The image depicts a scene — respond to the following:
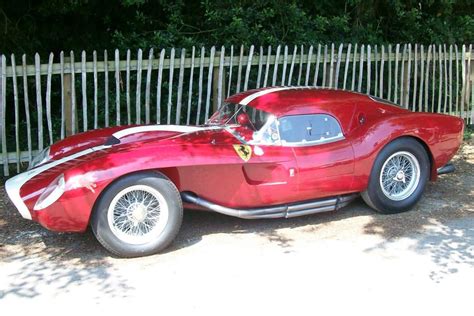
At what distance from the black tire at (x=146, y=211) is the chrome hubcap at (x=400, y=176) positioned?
2.20 meters

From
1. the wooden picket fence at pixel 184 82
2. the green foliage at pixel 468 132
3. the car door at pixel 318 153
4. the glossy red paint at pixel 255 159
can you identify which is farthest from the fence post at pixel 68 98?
the green foliage at pixel 468 132

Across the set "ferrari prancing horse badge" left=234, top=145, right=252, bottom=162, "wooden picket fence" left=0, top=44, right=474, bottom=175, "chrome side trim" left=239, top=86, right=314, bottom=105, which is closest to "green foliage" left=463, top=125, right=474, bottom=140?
"wooden picket fence" left=0, top=44, right=474, bottom=175

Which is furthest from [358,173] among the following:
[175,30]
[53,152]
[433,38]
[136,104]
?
[433,38]

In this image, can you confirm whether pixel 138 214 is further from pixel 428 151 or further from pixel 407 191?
pixel 428 151

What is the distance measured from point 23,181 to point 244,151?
194cm

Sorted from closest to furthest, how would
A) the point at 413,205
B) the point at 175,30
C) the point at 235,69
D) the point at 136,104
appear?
the point at 413,205 < the point at 136,104 < the point at 235,69 < the point at 175,30

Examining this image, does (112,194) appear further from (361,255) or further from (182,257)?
(361,255)

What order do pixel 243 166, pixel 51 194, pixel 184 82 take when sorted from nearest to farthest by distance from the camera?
pixel 51 194
pixel 243 166
pixel 184 82

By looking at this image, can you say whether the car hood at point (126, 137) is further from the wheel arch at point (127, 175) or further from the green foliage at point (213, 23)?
the green foliage at point (213, 23)

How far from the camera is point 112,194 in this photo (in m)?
4.60

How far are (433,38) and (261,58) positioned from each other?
4555mm

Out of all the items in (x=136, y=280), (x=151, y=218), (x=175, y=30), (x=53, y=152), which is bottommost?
(x=136, y=280)

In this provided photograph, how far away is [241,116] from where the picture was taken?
5.73 metres

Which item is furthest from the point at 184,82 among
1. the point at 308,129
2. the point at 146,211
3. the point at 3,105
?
the point at 146,211
